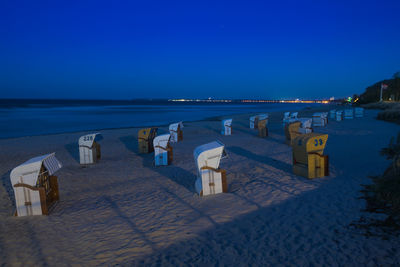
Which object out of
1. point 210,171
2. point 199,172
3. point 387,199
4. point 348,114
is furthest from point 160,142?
point 348,114

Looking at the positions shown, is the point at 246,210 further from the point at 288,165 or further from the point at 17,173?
the point at 17,173

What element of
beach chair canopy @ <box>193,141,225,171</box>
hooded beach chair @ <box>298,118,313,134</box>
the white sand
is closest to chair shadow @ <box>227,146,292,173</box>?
the white sand

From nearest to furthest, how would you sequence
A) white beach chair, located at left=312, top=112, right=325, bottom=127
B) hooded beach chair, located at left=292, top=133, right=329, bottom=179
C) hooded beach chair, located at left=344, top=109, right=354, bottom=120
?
hooded beach chair, located at left=292, top=133, right=329, bottom=179 → white beach chair, located at left=312, top=112, right=325, bottom=127 → hooded beach chair, located at left=344, top=109, right=354, bottom=120

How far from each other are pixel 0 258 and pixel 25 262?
0.47m

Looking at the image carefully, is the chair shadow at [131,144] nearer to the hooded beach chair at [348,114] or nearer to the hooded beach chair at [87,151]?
the hooded beach chair at [87,151]

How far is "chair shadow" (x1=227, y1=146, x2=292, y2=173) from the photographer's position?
841 centimetres

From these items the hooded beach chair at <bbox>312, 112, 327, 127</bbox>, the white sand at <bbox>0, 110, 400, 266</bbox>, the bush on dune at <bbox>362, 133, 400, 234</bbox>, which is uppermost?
the hooded beach chair at <bbox>312, 112, 327, 127</bbox>

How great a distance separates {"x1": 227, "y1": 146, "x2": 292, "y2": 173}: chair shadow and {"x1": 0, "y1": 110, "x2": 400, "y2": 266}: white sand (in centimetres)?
12

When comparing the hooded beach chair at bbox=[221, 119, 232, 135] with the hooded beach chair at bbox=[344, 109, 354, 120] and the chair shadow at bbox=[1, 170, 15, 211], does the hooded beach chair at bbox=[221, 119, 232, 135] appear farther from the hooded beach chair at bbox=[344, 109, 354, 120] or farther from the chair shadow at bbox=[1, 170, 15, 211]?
the hooded beach chair at bbox=[344, 109, 354, 120]

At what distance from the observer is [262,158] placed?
9914 mm

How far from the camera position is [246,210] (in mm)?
5281

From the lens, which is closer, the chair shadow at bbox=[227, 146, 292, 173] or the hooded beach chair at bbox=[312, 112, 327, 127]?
the chair shadow at bbox=[227, 146, 292, 173]

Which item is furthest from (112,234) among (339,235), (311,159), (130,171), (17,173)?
(311,159)

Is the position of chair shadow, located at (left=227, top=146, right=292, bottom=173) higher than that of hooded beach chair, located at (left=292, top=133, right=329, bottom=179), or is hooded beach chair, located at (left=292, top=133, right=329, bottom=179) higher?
hooded beach chair, located at (left=292, top=133, right=329, bottom=179)
